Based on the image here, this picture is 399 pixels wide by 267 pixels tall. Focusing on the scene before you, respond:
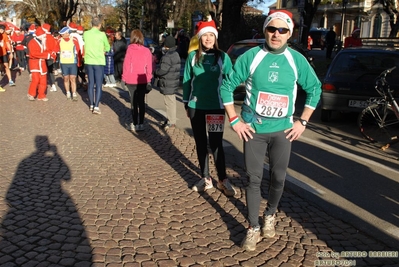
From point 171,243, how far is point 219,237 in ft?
1.52

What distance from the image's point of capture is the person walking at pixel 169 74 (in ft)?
26.3

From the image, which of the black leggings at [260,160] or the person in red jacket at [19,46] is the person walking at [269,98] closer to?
the black leggings at [260,160]

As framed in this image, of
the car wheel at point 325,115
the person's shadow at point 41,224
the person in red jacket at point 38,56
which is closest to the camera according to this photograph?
the person's shadow at point 41,224

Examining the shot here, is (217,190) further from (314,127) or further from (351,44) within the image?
(351,44)

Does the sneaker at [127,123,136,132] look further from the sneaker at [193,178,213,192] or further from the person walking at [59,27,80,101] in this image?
the person walking at [59,27,80,101]

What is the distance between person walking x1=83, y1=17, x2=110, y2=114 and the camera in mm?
9914

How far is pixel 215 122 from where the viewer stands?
4871 millimetres

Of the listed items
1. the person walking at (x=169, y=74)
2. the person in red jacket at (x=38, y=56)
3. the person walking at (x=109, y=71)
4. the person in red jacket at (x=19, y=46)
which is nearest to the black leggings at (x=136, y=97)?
the person walking at (x=169, y=74)

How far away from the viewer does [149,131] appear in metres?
8.49

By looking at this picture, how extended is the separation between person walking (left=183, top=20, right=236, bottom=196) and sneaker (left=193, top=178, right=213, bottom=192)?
0.74 feet

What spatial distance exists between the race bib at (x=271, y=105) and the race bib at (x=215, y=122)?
134cm

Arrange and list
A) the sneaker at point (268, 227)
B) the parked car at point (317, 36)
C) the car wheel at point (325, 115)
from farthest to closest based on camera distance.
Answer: the parked car at point (317, 36), the car wheel at point (325, 115), the sneaker at point (268, 227)

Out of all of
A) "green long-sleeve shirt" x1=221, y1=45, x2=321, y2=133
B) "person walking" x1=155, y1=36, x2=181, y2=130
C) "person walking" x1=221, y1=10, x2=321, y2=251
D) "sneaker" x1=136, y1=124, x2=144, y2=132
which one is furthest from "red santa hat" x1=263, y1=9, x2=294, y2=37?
"sneaker" x1=136, y1=124, x2=144, y2=132

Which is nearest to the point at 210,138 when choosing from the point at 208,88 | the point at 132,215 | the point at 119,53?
the point at 208,88
